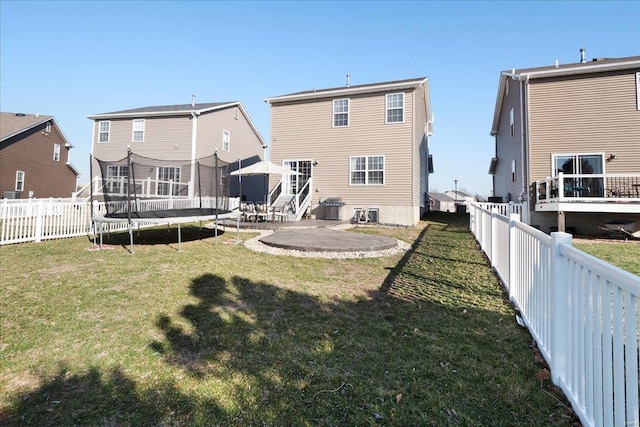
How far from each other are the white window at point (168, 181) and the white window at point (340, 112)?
30.0 feet

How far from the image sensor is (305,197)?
1653 centimetres

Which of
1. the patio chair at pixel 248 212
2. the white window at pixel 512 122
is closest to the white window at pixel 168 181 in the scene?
the patio chair at pixel 248 212

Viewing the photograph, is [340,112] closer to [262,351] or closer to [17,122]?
[262,351]

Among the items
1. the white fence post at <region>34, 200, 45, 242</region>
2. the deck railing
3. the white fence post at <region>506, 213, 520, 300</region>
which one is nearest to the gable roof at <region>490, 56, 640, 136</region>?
the deck railing

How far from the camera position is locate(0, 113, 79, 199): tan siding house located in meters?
22.1

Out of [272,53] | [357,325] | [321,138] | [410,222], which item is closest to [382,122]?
[321,138]

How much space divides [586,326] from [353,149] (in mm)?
14997

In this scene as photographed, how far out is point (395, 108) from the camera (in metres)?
15.6

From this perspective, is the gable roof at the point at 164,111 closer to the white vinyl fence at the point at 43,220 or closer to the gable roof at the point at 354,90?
the gable roof at the point at 354,90

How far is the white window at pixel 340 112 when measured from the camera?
653 inches

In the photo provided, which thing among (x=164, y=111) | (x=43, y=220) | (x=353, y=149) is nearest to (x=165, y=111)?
(x=164, y=111)

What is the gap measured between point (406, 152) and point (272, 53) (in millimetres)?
8980

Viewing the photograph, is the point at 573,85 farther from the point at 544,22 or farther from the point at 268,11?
the point at 268,11

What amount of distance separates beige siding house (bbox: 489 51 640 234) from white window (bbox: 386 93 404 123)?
499 cm
